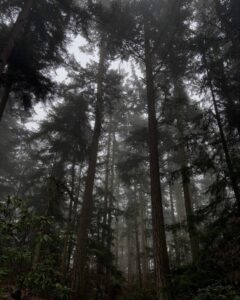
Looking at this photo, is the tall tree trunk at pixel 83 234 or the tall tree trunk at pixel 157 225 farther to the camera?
the tall tree trunk at pixel 83 234

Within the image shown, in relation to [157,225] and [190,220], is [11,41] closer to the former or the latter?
[157,225]

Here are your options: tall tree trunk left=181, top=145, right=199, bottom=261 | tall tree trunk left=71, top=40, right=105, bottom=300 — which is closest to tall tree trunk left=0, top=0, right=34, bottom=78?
tall tree trunk left=71, top=40, right=105, bottom=300

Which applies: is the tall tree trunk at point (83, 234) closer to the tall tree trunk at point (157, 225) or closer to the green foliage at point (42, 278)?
the green foliage at point (42, 278)

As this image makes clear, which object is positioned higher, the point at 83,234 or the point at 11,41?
the point at 11,41

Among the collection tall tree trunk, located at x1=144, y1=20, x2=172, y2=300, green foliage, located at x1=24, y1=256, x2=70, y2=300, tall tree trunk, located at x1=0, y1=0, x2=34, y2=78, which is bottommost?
green foliage, located at x1=24, y1=256, x2=70, y2=300

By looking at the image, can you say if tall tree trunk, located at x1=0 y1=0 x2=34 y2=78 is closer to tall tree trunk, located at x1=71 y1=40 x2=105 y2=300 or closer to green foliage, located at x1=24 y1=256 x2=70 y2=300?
tall tree trunk, located at x1=71 y1=40 x2=105 y2=300

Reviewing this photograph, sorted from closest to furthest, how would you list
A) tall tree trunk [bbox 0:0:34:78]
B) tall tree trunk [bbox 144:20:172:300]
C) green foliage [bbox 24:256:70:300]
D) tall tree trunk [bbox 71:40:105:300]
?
1. green foliage [bbox 24:256:70:300]
2. tall tree trunk [bbox 144:20:172:300]
3. tall tree trunk [bbox 0:0:34:78]
4. tall tree trunk [bbox 71:40:105:300]

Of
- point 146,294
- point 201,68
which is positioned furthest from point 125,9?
point 146,294

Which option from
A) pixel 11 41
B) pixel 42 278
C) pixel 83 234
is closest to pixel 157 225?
pixel 83 234

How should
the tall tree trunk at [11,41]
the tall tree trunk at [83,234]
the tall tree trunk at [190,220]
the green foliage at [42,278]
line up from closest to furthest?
the green foliage at [42,278] < the tall tree trunk at [11,41] < the tall tree trunk at [190,220] < the tall tree trunk at [83,234]

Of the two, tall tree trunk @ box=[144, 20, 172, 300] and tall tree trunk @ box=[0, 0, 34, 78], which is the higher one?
tall tree trunk @ box=[0, 0, 34, 78]

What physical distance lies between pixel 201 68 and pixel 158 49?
262 centimetres

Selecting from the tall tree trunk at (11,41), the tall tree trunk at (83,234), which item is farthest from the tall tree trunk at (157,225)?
the tall tree trunk at (11,41)

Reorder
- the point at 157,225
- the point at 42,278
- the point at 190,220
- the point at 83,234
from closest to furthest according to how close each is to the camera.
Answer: the point at 42,278 → the point at 157,225 → the point at 190,220 → the point at 83,234
